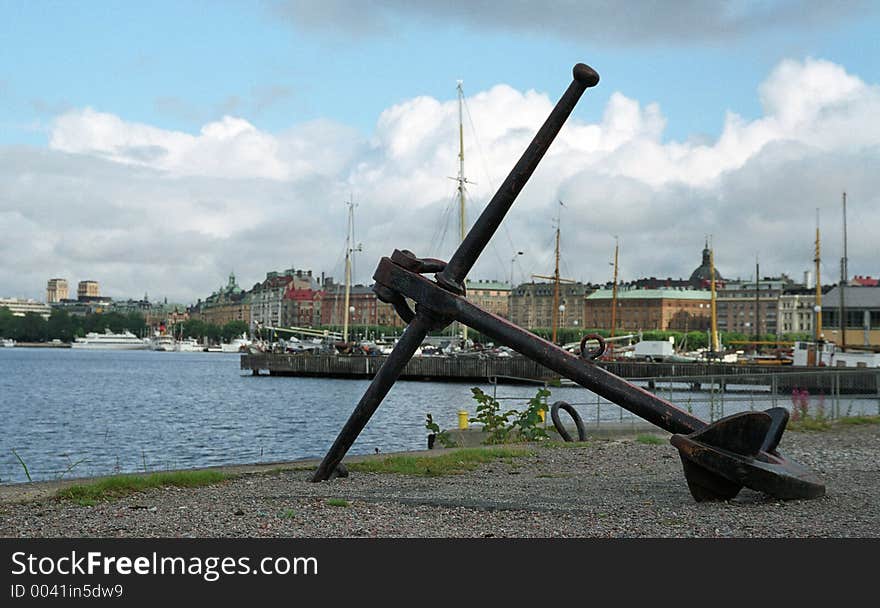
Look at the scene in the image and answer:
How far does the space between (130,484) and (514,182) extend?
14.4ft

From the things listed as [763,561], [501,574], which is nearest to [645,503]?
[763,561]

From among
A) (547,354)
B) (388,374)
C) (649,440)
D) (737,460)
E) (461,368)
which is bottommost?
(461,368)

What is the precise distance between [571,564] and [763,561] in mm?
1092

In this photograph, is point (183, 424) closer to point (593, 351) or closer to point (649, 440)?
point (649, 440)

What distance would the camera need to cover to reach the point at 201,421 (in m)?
36.7

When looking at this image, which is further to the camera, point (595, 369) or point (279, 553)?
point (595, 369)

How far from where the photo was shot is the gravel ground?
7145 millimetres

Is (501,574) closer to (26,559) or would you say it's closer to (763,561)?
(763,561)

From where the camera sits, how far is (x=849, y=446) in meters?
14.5

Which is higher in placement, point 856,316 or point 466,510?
point 856,316

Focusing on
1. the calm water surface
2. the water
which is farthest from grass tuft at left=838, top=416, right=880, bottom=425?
the calm water surface

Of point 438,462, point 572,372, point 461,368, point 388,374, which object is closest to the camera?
point 572,372

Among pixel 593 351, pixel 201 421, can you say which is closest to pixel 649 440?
pixel 593 351

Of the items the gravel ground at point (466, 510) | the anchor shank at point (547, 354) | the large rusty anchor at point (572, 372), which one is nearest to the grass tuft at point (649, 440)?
the gravel ground at point (466, 510)
